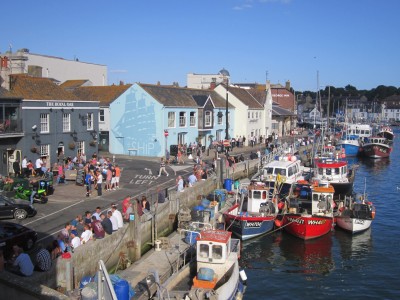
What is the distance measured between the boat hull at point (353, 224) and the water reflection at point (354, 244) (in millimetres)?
345

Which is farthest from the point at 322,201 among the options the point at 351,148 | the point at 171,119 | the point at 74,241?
the point at 351,148

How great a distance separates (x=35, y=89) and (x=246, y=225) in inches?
801

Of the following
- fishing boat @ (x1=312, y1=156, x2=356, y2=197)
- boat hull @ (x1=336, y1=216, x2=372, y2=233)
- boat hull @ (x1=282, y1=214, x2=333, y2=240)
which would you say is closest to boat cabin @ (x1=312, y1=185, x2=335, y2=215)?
boat hull @ (x1=282, y1=214, x2=333, y2=240)

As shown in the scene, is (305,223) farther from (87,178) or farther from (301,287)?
(87,178)

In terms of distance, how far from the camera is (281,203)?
31234 millimetres

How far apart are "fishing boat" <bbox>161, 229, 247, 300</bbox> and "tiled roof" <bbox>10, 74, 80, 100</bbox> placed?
20917 millimetres

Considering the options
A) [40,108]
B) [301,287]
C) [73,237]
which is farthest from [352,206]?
[40,108]

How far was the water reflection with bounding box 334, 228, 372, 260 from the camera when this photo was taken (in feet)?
85.7

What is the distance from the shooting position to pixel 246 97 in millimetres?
70875

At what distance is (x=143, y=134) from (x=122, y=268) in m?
30.2

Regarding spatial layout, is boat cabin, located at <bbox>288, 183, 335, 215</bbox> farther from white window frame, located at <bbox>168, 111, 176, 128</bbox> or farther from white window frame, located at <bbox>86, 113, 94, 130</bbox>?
white window frame, located at <bbox>168, 111, 176, 128</bbox>

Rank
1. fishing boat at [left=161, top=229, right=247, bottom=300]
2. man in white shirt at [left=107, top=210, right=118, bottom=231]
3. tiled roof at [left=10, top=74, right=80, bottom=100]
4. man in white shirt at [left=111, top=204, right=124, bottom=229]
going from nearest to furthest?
fishing boat at [left=161, top=229, right=247, bottom=300], man in white shirt at [left=107, top=210, right=118, bottom=231], man in white shirt at [left=111, top=204, right=124, bottom=229], tiled roof at [left=10, top=74, right=80, bottom=100]

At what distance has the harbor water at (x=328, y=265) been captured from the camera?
21.1 meters

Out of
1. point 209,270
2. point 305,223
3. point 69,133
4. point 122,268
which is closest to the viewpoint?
point 209,270
